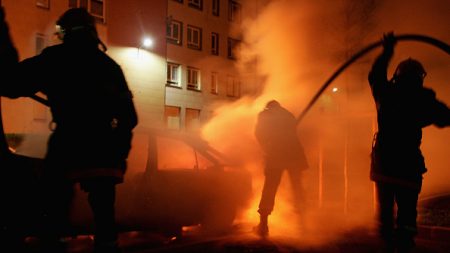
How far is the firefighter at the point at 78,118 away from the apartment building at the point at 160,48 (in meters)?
8.51

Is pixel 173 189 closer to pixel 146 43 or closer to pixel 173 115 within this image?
pixel 146 43

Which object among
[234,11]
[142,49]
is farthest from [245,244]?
[234,11]

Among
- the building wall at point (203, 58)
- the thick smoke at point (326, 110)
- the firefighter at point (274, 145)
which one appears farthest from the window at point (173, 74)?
the firefighter at point (274, 145)

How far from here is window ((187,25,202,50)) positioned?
104 ft

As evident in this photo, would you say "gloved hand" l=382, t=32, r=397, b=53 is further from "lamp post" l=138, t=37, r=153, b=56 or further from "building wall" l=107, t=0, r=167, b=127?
"lamp post" l=138, t=37, r=153, b=56

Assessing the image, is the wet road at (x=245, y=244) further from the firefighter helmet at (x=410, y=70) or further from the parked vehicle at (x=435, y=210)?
the firefighter helmet at (x=410, y=70)

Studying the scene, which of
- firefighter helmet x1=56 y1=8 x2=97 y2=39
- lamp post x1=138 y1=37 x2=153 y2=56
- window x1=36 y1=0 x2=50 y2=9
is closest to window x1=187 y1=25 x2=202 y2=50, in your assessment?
lamp post x1=138 y1=37 x2=153 y2=56

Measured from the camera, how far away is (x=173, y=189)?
20.5ft

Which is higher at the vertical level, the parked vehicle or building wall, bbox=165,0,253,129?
building wall, bbox=165,0,253,129

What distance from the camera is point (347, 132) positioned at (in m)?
9.14

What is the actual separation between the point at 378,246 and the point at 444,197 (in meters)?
2.51

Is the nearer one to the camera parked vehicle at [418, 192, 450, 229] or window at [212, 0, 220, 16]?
parked vehicle at [418, 192, 450, 229]

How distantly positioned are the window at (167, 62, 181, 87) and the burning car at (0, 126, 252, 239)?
2351 cm

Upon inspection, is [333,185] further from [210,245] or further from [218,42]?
[218,42]
